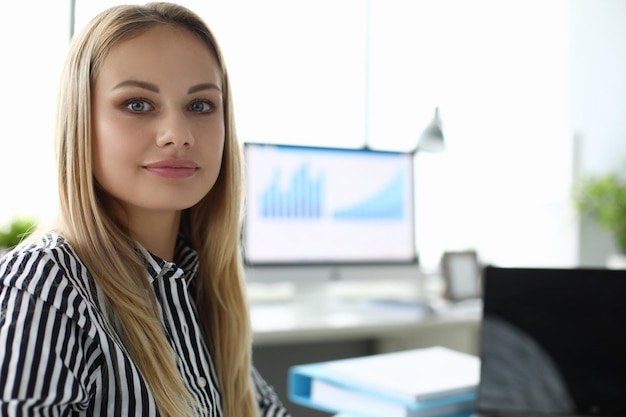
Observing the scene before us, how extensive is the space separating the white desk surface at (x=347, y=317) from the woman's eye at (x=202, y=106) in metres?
0.94

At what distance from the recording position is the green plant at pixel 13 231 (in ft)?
7.83

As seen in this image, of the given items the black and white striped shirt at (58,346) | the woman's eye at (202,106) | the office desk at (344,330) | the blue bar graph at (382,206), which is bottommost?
the office desk at (344,330)

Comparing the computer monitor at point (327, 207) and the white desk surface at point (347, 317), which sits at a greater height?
the computer monitor at point (327, 207)

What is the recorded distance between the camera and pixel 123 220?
0.95m

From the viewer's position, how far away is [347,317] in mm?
2115

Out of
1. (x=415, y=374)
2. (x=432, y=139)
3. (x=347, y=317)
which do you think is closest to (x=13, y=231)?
(x=347, y=317)

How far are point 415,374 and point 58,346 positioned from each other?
1.98 ft

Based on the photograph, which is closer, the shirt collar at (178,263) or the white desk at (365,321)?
the shirt collar at (178,263)

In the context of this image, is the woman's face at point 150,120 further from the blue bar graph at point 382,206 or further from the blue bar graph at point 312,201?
the blue bar graph at point 382,206

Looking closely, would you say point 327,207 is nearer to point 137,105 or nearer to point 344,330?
point 344,330

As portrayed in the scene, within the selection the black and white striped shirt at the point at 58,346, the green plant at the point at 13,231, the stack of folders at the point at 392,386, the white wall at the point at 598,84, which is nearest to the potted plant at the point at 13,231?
the green plant at the point at 13,231

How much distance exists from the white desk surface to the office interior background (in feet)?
4.98

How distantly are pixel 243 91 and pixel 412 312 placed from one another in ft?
6.26

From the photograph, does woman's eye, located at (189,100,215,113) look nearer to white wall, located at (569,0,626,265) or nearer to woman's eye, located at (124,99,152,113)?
woman's eye, located at (124,99,152,113)
